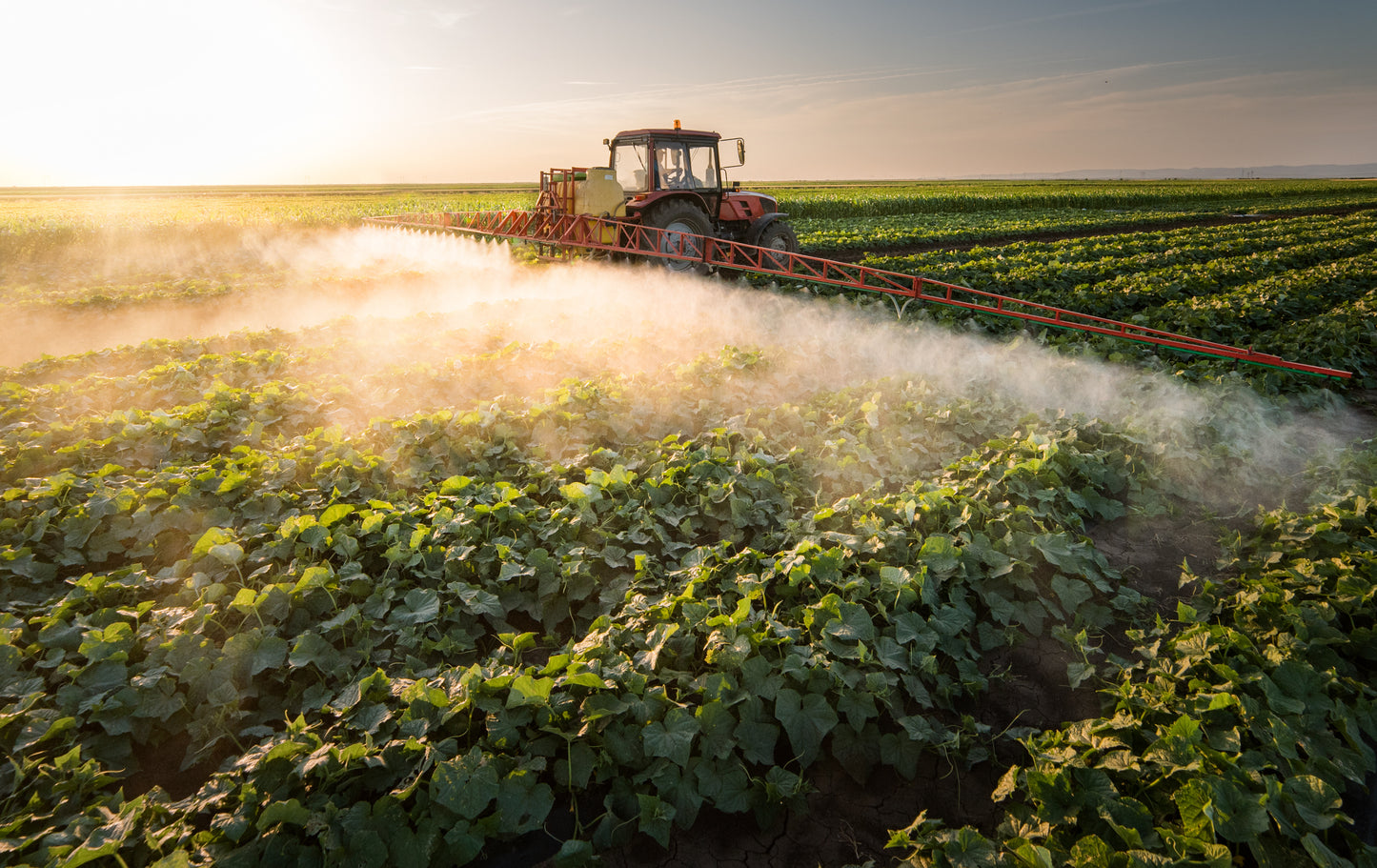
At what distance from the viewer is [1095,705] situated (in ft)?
10.7

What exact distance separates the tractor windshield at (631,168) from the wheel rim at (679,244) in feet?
3.28

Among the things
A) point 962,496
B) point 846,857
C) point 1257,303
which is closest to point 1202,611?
point 962,496

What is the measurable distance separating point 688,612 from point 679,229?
10271 mm

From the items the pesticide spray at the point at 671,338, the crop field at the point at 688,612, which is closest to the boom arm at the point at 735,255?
the pesticide spray at the point at 671,338

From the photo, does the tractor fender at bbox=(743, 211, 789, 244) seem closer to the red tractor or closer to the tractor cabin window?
the red tractor

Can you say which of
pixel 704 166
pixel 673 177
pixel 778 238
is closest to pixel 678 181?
pixel 673 177

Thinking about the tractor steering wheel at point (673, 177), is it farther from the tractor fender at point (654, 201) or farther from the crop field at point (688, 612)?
the crop field at point (688, 612)

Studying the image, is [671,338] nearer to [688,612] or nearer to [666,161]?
[688,612]

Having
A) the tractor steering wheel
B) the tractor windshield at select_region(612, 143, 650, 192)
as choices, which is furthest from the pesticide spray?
the tractor steering wheel

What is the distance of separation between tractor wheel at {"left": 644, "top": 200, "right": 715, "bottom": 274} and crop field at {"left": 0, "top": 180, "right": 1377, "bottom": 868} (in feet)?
15.0

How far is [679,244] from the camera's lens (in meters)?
12.1

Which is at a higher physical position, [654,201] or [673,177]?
[673,177]

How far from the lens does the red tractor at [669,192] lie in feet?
39.3

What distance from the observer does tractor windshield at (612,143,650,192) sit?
1247 centimetres
